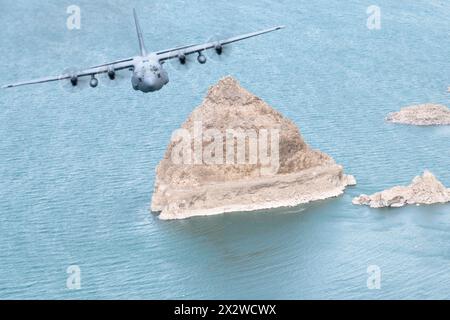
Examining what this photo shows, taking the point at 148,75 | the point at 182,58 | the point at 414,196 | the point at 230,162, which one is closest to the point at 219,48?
the point at 182,58

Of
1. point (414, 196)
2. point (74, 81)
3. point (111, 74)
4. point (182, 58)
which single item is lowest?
point (414, 196)

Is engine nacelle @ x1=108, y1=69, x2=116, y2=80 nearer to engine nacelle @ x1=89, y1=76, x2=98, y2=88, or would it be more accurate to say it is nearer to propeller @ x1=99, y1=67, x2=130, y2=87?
propeller @ x1=99, y1=67, x2=130, y2=87

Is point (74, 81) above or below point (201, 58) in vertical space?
below

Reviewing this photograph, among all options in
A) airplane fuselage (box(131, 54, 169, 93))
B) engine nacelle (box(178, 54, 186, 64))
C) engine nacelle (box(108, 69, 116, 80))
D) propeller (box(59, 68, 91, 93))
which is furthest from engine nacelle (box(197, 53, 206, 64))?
propeller (box(59, 68, 91, 93))

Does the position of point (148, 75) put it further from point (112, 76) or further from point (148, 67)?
point (112, 76)

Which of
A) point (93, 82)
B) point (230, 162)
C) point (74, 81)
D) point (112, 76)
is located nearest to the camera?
point (93, 82)

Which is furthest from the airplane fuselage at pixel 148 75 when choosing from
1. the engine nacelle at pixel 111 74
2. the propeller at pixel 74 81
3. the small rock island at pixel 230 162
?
the small rock island at pixel 230 162
